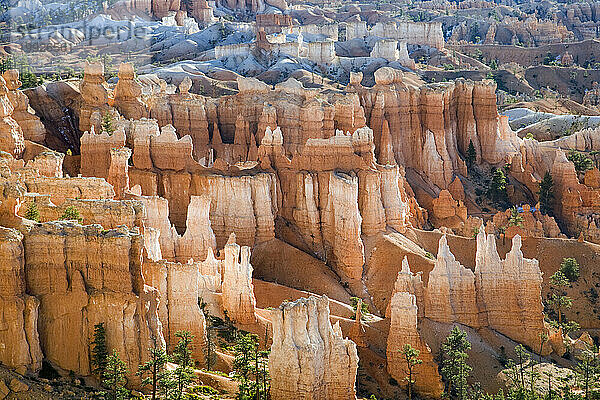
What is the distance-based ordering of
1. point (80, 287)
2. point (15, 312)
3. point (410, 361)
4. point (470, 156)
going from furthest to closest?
point (470, 156), point (410, 361), point (80, 287), point (15, 312)

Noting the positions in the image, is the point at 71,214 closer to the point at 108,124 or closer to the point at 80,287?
the point at 80,287

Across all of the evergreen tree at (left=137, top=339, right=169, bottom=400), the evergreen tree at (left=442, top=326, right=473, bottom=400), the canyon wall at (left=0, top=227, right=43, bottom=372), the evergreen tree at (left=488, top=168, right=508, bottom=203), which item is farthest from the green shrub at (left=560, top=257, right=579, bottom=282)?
the canyon wall at (left=0, top=227, right=43, bottom=372)

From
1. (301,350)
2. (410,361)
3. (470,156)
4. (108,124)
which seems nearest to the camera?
(301,350)

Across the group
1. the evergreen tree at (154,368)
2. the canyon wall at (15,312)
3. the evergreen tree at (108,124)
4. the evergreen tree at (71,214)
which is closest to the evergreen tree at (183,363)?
the evergreen tree at (154,368)

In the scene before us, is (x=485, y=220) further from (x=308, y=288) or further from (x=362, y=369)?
(x=362, y=369)

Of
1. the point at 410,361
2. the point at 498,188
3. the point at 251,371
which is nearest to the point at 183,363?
the point at 251,371

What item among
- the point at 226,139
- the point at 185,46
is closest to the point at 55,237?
the point at 226,139
